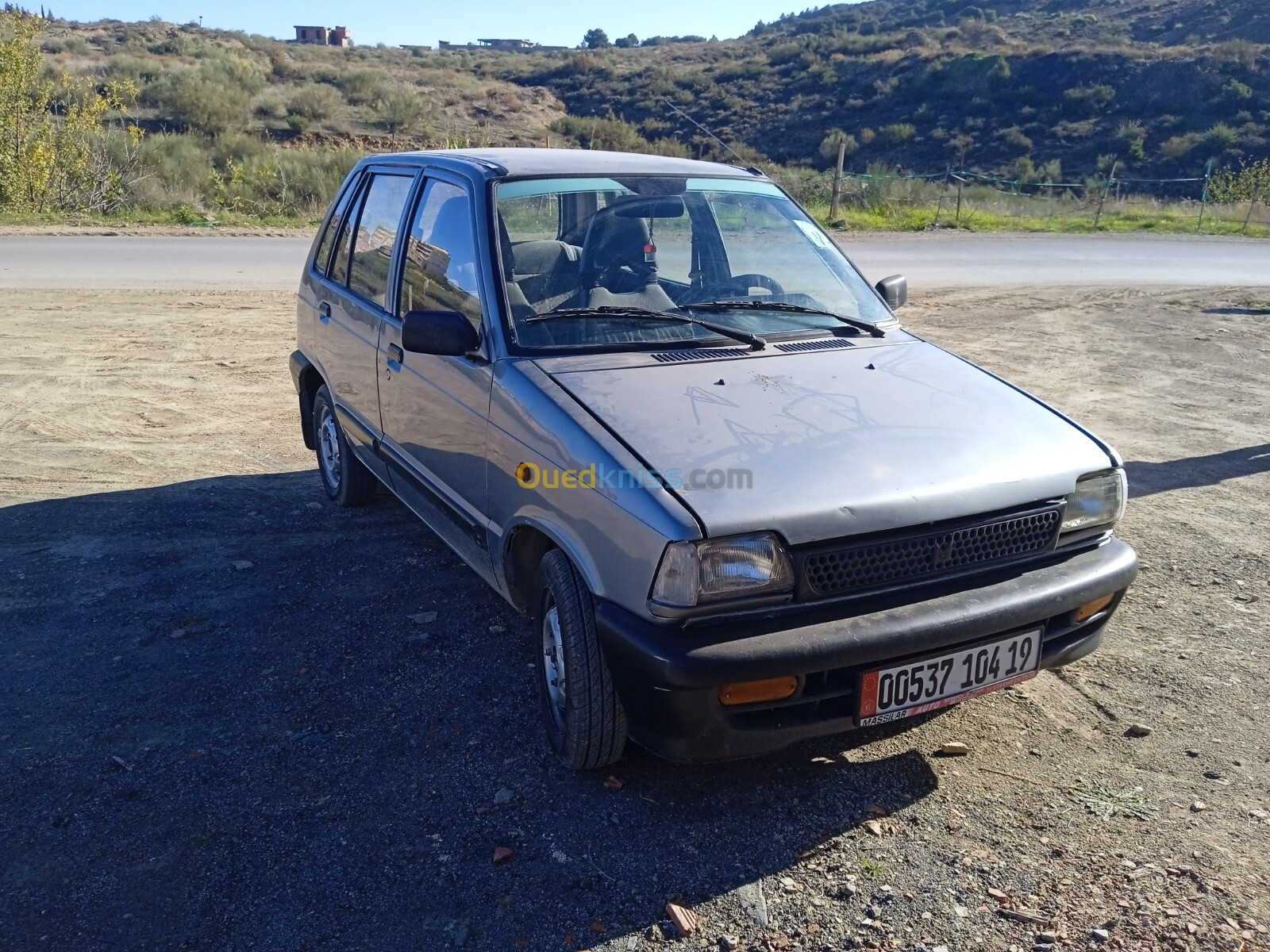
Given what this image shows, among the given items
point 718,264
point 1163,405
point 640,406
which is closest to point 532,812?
point 640,406

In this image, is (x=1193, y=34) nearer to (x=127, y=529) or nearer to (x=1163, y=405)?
(x=1163, y=405)

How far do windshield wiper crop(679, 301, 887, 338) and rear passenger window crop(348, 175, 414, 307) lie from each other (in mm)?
1492

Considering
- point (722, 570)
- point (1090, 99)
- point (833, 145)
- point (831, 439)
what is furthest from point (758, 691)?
point (1090, 99)

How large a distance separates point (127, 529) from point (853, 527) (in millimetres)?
4157

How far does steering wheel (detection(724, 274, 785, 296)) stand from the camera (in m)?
A: 4.20

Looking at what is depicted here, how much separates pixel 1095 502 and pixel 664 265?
191 cm

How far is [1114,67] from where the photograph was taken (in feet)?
148

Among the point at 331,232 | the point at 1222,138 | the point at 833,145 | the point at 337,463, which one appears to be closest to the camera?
the point at 331,232

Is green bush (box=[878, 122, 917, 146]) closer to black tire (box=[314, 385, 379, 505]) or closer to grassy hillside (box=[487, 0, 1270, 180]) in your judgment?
grassy hillside (box=[487, 0, 1270, 180])

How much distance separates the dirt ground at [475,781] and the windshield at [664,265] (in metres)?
1.39

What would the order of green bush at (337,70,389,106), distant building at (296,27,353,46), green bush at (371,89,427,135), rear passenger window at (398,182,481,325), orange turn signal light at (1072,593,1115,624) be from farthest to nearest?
distant building at (296,27,353,46)
green bush at (337,70,389,106)
green bush at (371,89,427,135)
rear passenger window at (398,182,481,325)
orange turn signal light at (1072,593,1115,624)

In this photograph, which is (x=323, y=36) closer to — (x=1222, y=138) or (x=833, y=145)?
(x=833, y=145)

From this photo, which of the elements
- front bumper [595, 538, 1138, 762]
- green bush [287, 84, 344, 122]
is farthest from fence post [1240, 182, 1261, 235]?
green bush [287, 84, 344, 122]

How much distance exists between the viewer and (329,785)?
326cm
